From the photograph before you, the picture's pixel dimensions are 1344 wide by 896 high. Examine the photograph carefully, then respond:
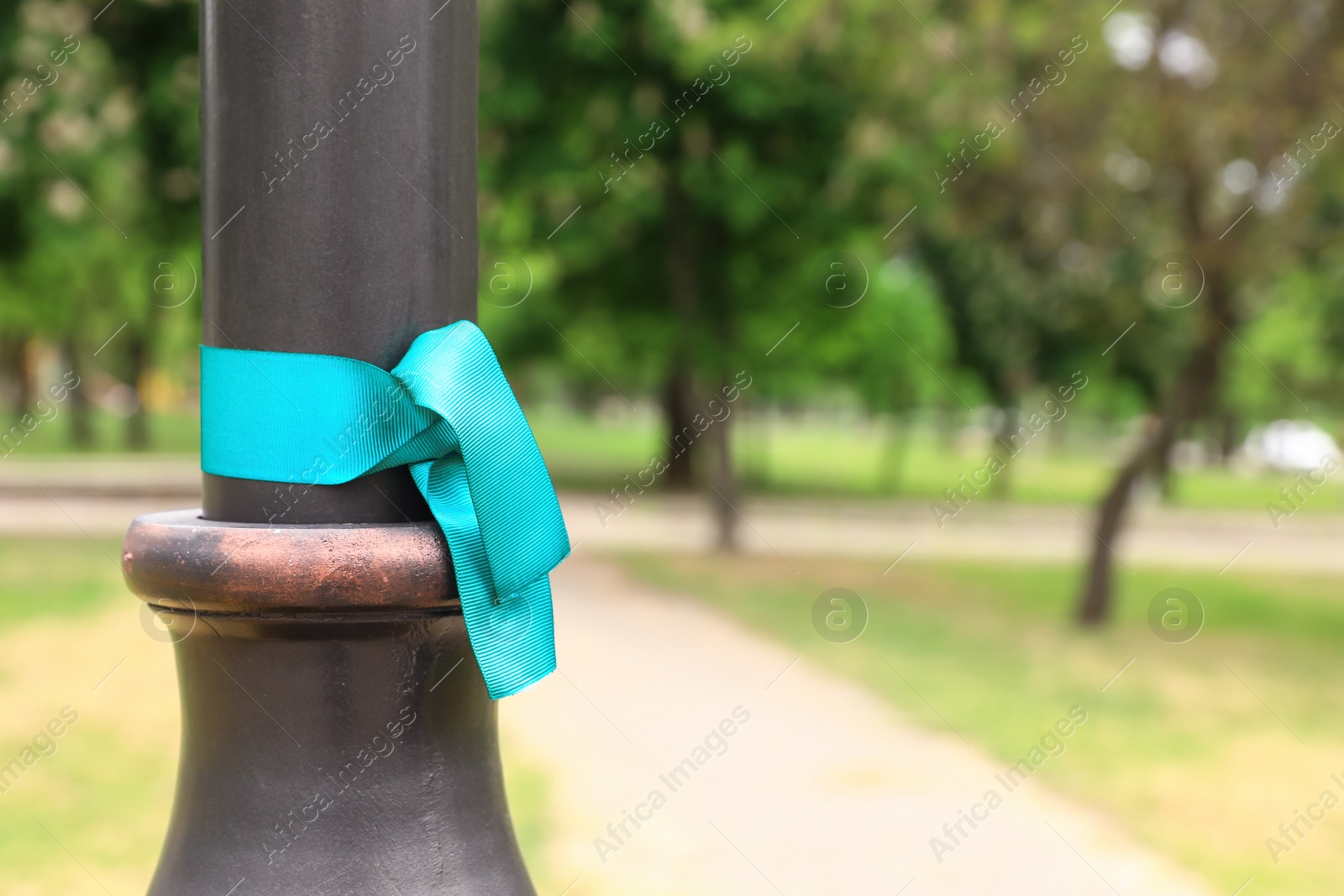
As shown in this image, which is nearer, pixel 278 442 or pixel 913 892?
pixel 278 442

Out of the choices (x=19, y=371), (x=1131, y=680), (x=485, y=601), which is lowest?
(x=19, y=371)

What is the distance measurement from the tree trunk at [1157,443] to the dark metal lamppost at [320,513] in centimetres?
1096

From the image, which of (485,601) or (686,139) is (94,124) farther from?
(485,601)

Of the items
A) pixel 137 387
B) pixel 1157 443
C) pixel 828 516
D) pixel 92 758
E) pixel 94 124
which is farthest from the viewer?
pixel 137 387

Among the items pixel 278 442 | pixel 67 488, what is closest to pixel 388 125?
pixel 278 442

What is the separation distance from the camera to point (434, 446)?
1550mm

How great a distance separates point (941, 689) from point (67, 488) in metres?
18.5

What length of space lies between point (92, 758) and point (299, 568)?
6064 millimetres

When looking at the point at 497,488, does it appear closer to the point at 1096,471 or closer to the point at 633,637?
the point at 633,637

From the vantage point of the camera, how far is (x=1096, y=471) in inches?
1743

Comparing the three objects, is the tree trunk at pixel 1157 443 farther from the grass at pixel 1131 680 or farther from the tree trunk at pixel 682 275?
the tree trunk at pixel 682 275

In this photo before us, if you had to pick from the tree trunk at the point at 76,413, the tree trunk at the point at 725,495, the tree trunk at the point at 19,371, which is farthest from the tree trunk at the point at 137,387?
the tree trunk at the point at 725,495

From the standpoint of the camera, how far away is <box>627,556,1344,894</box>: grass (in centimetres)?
640

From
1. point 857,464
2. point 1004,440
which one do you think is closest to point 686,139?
point 1004,440
